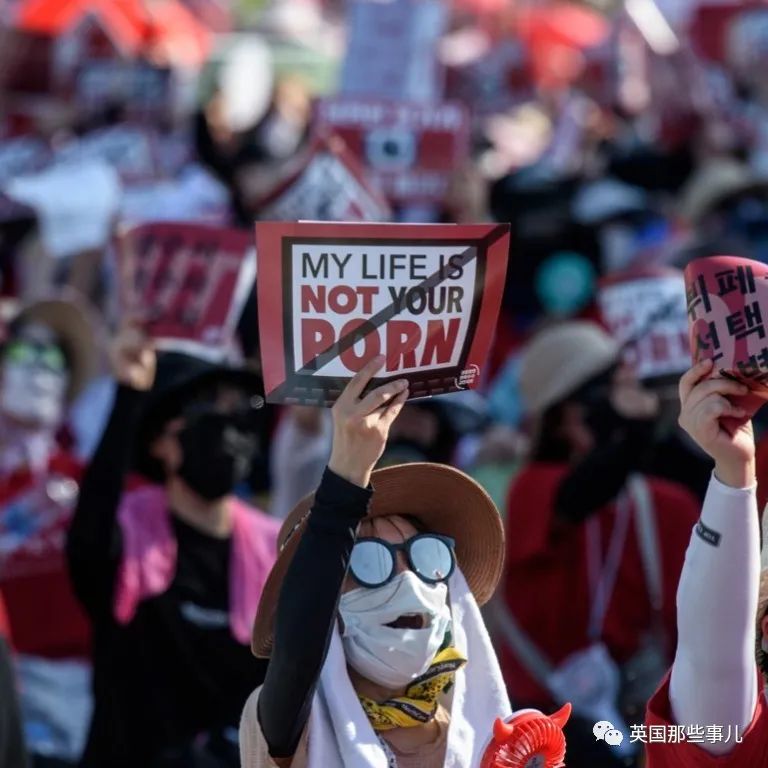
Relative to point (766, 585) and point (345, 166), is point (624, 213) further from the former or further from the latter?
point (766, 585)

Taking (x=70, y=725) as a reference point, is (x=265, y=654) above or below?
above

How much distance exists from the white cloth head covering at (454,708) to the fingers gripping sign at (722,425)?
2.32 feet

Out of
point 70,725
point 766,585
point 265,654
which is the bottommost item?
point 70,725

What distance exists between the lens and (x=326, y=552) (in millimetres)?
3549

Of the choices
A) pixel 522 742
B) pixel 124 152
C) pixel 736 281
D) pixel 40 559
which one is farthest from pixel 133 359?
pixel 124 152

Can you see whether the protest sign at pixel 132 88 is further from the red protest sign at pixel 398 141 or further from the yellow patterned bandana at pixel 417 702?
the yellow patterned bandana at pixel 417 702

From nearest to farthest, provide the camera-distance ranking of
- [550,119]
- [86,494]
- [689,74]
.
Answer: [86,494]
[689,74]
[550,119]

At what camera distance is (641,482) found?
20.1ft

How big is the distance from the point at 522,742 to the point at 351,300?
0.84 metres

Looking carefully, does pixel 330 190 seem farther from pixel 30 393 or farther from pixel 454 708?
pixel 454 708

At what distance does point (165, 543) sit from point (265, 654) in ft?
5.43

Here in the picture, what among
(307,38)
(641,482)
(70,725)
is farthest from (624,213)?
(307,38)

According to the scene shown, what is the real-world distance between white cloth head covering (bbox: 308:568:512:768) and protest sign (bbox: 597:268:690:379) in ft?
6.86

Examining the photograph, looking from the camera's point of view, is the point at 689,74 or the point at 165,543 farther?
the point at 689,74
